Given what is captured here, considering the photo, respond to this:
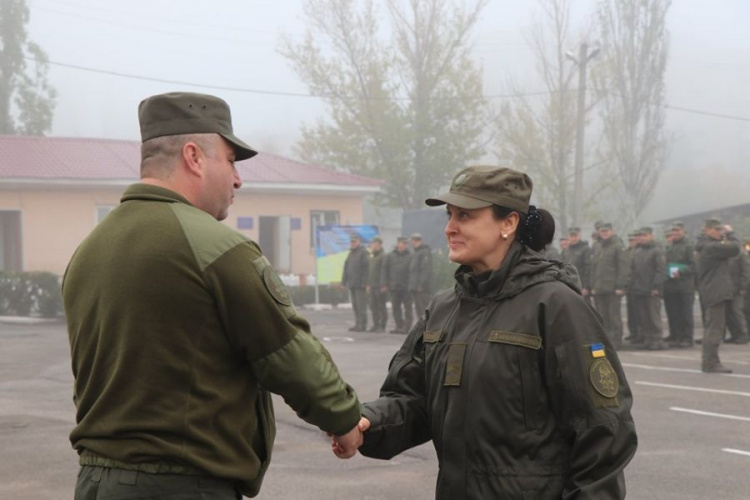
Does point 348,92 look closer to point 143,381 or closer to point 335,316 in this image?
point 335,316

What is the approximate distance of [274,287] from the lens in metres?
2.83

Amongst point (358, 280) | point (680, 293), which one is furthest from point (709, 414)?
point (358, 280)

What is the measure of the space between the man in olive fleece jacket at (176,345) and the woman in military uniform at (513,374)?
2.01 feet

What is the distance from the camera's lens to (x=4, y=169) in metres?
28.6

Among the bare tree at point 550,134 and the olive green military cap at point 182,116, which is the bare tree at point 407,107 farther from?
the olive green military cap at point 182,116

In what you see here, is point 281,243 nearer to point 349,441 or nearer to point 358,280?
point 358,280

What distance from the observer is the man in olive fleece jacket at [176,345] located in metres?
2.74

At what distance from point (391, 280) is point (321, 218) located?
12781mm

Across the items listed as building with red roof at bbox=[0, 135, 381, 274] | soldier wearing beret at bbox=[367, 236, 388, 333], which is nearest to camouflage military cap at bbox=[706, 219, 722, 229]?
soldier wearing beret at bbox=[367, 236, 388, 333]

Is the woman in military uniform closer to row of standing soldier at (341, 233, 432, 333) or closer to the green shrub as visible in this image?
row of standing soldier at (341, 233, 432, 333)

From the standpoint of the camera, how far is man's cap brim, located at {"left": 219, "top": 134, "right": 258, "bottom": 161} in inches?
118

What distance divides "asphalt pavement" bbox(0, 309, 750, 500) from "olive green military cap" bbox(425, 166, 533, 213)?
3.64 metres

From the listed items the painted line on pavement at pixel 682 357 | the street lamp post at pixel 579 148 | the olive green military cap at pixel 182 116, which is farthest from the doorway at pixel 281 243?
the olive green military cap at pixel 182 116

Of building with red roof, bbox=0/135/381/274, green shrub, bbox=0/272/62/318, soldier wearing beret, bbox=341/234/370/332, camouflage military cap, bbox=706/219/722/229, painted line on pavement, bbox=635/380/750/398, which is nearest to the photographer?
painted line on pavement, bbox=635/380/750/398
